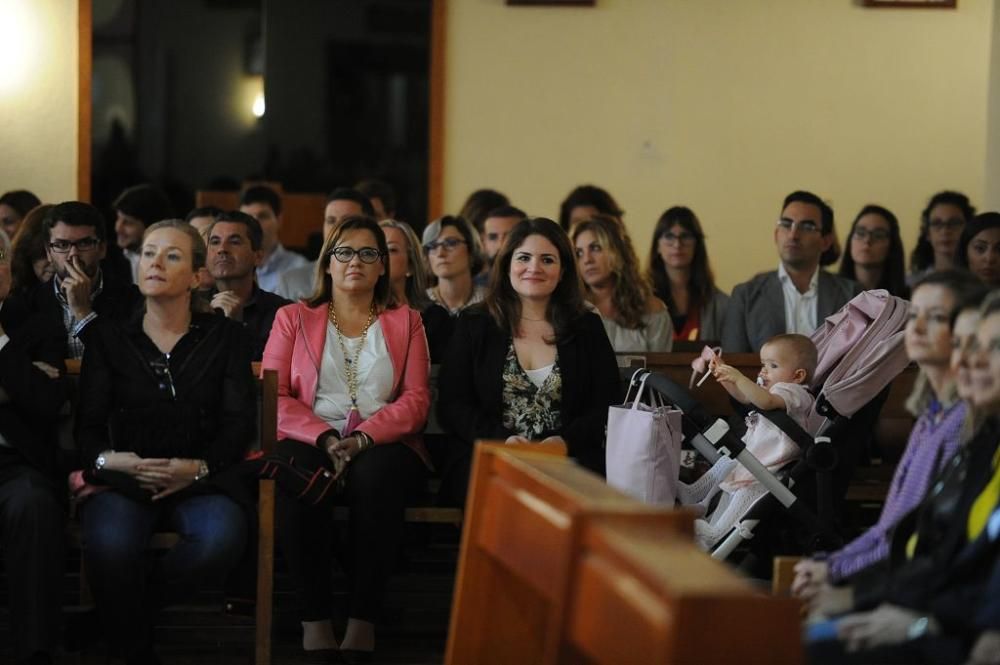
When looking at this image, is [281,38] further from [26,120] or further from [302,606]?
[302,606]

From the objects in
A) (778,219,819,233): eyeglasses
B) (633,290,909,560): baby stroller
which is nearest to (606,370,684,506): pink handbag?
(633,290,909,560): baby stroller

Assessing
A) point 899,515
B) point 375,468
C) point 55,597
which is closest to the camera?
point 899,515

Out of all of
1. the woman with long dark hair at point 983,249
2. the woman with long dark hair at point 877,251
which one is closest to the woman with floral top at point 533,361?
the woman with long dark hair at point 983,249

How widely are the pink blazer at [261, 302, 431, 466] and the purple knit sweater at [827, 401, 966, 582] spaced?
5.63ft

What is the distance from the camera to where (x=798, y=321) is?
5.78 m

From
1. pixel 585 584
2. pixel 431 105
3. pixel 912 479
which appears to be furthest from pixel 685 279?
pixel 585 584

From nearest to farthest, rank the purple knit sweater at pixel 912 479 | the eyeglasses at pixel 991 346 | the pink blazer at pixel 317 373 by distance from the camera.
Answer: the eyeglasses at pixel 991 346, the purple knit sweater at pixel 912 479, the pink blazer at pixel 317 373

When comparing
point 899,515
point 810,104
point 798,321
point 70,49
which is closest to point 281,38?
point 70,49

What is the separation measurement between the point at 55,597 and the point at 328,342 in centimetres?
108

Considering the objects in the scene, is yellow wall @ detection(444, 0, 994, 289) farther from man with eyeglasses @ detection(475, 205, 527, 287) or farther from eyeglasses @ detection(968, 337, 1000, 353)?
eyeglasses @ detection(968, 337, 1000, 353)

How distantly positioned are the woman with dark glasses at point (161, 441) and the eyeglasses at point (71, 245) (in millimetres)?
715

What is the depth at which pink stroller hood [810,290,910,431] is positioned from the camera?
430cm

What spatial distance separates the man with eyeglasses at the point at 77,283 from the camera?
4895mm

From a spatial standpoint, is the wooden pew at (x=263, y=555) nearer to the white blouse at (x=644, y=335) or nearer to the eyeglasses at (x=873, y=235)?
the white blouse at (x=644, y=335)
